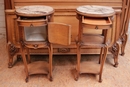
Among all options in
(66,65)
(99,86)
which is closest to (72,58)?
(66,65)

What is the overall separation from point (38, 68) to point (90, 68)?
0.62 meters

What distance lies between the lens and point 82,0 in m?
1.94

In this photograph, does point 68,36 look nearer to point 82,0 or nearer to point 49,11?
point 49,11

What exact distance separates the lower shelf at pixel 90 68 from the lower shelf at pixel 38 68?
426mm

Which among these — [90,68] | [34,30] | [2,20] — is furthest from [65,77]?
[2,20]

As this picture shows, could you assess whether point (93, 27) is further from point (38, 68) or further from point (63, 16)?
point (38, 68)

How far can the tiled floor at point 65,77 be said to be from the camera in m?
1.75

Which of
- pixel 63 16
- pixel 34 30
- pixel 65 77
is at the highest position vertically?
pixel 63 16

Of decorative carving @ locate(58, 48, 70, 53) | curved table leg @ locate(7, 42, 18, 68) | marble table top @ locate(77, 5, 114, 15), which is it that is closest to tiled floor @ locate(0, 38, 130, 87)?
curved table leg @ locate(7, 42, 18, 68)

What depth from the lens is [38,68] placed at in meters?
1.90

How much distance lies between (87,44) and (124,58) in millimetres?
888

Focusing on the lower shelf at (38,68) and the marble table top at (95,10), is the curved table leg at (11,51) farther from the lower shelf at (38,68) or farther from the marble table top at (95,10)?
the marble table top at (95,10)

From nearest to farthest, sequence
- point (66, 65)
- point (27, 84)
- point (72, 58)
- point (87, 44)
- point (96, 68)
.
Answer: point (87, 44)
point (27, 84)
point (96, 68)
point (66, 65)
point (72, 58)

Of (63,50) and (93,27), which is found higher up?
(93,27)
